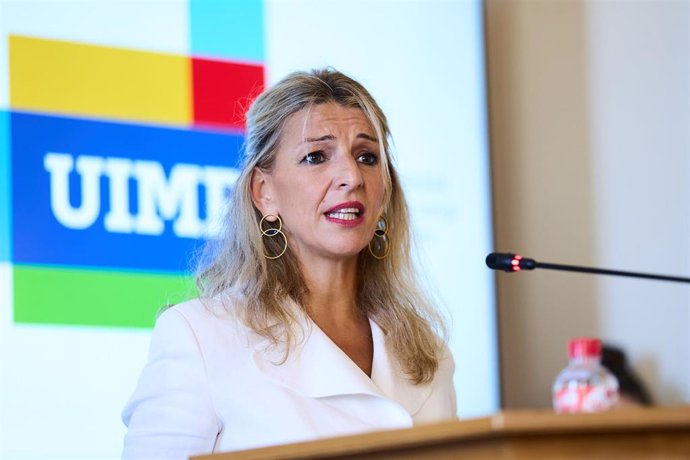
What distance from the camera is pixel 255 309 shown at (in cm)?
253

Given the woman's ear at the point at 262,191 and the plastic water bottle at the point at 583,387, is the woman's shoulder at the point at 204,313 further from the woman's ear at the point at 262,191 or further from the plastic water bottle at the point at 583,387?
the plastic water bottle at the point at 583,387

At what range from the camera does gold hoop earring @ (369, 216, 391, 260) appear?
9.39 feet

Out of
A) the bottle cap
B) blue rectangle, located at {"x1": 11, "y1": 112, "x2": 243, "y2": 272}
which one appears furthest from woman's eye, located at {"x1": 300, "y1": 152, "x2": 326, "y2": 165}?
blue rectangle, located at {"x1": 11, "y1": 112, "x2": 243, "y2": 272}

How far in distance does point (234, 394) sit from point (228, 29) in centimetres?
190

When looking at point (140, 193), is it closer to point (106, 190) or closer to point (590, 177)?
point (106, 190)

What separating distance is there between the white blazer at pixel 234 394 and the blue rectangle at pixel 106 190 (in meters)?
1.13

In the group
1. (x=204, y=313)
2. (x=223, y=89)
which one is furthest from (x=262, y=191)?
(x=223, y=89)

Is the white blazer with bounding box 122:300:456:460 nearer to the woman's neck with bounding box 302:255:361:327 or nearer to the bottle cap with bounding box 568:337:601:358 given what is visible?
Result: the woman's neck with bounding box 302:255:361:327

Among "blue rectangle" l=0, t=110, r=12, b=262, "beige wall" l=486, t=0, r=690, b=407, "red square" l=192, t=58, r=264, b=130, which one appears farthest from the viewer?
"beige wall" l=486, t=0, r=690, b=407

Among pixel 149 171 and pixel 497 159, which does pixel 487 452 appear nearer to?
pixel 149 171

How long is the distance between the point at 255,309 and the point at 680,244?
7.59 ft

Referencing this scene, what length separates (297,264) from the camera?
2672mm

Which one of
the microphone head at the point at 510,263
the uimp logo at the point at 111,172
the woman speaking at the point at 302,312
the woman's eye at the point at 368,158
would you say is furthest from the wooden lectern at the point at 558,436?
the uimp logo at the point at 111,172

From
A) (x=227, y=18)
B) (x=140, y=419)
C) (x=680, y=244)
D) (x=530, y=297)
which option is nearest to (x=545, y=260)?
(x=530, y=297)
